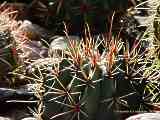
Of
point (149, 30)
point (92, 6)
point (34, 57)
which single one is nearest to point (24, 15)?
point (92, 6)

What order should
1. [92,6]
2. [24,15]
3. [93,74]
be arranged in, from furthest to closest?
[24,15] → [92,6] → [93,74]

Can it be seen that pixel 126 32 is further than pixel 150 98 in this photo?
Yes

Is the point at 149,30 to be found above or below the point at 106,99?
above

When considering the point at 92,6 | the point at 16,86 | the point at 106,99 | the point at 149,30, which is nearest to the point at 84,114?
the point at 106,99

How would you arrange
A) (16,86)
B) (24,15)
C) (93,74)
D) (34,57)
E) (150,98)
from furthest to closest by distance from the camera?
(24,15)
(34,57)
(16,86)
(150,98)
(93,74)

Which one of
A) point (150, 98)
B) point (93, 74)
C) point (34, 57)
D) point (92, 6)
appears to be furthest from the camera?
point (92, 6)

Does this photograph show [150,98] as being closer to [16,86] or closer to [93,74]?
[93,74]

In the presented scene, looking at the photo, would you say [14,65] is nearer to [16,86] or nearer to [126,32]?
[16,86]

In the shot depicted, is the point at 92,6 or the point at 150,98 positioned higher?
the point at 92,6

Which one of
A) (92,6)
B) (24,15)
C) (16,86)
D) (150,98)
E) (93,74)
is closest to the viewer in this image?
(93,74)
